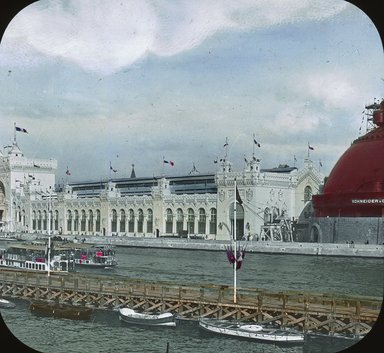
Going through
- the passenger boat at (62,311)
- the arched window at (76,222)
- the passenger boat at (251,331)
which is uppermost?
the arched window at (76,222)

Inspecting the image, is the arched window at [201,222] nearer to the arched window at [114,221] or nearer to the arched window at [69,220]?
the arched window at [114,221]

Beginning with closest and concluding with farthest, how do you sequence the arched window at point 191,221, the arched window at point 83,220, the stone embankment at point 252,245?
the stone embankment at point 252,245, the arched window at point 191,221, the arched window at point 83,220

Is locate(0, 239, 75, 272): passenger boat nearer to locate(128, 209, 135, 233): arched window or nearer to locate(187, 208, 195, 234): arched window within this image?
locate(187, 208, 195, 234): arched window

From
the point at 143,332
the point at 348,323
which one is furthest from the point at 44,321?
the point at 348,323

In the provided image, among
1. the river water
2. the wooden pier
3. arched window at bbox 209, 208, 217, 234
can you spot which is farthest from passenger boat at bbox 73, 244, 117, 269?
arched window at bbox 209, 208, 217, 234

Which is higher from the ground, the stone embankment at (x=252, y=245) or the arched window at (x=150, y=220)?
the arched window at (x=150, y=220)

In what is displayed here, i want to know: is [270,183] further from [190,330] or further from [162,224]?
[190,330]

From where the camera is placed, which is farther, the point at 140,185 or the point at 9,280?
the point at 140,185

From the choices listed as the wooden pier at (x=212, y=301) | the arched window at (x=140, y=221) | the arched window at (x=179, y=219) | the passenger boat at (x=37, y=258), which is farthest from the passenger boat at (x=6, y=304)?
the arched window at (x=140, y=221)
